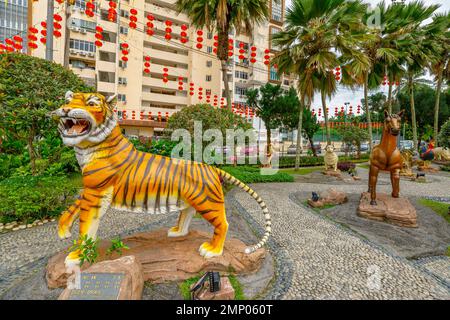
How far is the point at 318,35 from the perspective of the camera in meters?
11.5

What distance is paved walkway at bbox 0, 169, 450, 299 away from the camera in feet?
10.7

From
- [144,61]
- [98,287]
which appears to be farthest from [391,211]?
[144,61]

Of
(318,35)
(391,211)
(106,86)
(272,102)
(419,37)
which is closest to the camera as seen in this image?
(391,211)

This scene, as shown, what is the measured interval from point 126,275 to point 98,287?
0.93 ft

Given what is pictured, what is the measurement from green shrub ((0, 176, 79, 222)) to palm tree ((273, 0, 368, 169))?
11.5 meters

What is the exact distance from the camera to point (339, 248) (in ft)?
14.9

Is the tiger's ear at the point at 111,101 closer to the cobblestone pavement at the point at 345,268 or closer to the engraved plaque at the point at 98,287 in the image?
the engraved plaque at the point at 98,287

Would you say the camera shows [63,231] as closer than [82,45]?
Yes

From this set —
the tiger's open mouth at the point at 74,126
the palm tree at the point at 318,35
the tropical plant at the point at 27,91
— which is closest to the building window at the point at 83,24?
the palm tree at the point at 318,35

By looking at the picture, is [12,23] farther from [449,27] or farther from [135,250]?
[449,27]

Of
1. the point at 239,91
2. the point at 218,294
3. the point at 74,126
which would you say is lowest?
the point at 218,294

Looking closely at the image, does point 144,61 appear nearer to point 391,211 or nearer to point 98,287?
point 391,211

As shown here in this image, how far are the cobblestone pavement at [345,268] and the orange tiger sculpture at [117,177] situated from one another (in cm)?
118

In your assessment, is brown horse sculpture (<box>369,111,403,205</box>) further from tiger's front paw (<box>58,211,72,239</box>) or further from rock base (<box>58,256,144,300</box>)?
tiger's front paw (<box>58,211,72,239</box>)
